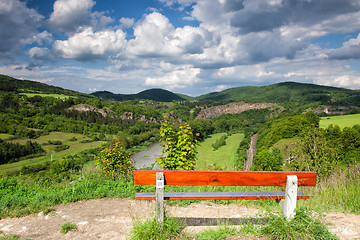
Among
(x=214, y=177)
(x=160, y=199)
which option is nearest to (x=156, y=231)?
(x=160, y=199)

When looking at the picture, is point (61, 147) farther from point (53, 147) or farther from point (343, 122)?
point (343, 122)

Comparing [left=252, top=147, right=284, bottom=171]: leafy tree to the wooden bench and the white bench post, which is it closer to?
the wooden bench

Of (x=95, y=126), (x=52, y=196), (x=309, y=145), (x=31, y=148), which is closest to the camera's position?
(x=52, y=196)

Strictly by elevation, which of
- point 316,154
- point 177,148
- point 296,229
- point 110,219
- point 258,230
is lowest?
point 316,154

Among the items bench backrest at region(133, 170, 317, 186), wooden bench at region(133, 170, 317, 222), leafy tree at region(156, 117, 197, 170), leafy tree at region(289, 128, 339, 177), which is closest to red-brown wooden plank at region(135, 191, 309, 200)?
wooden bench at region(133, 170, 317, 222)

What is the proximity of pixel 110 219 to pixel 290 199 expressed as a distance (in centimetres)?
349

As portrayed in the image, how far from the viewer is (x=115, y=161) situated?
7777 mm

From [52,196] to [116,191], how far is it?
155 centimetres

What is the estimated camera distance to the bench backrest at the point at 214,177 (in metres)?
3.38

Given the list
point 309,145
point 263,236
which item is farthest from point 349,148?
point 263,236

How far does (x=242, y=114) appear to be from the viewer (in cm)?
18412

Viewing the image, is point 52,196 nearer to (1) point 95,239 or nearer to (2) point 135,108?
(1) point 95,239

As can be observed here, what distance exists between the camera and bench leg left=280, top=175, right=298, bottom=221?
3.36 metres

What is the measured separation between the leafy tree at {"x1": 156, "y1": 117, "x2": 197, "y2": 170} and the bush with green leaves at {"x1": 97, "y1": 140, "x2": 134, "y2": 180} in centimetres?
152
